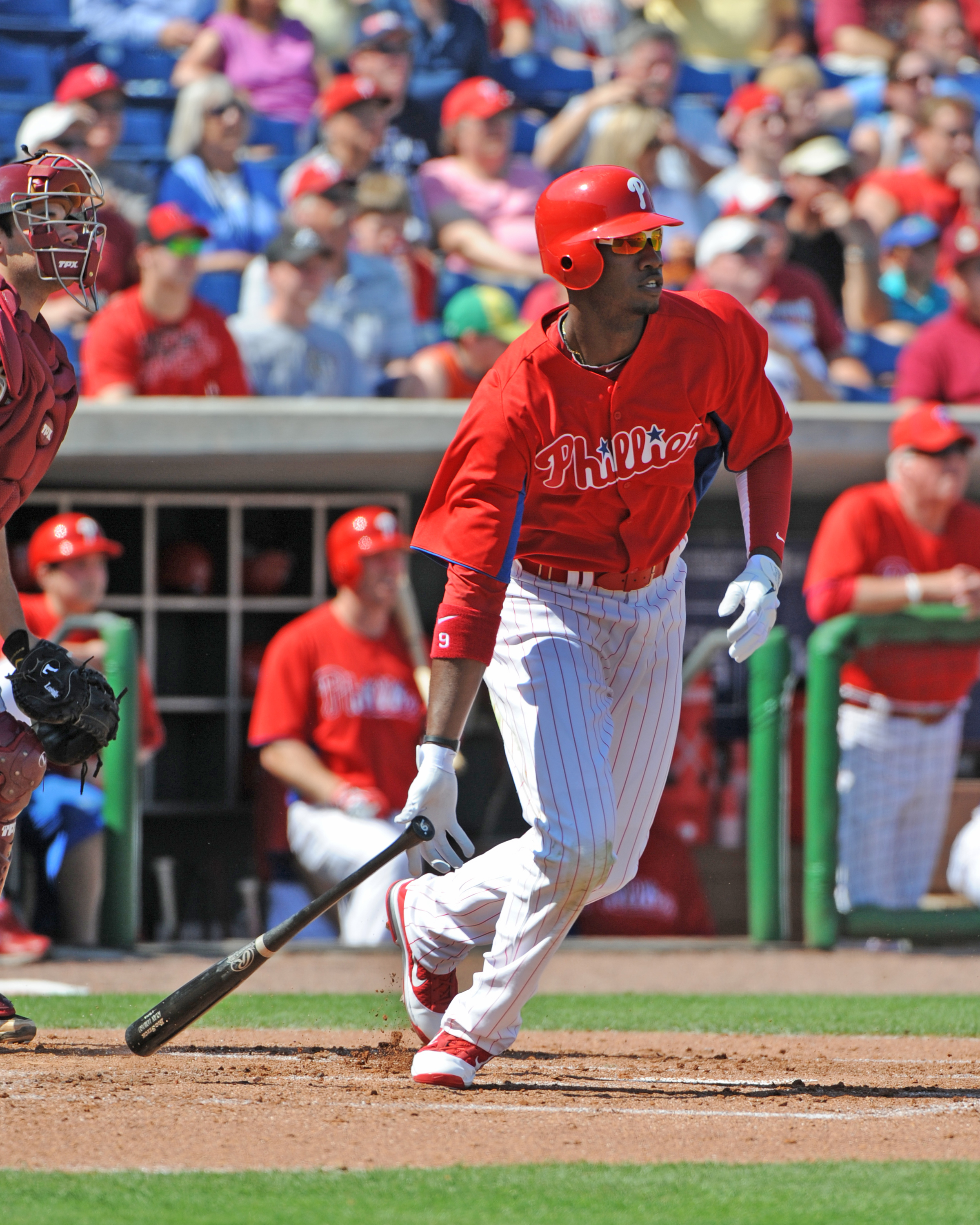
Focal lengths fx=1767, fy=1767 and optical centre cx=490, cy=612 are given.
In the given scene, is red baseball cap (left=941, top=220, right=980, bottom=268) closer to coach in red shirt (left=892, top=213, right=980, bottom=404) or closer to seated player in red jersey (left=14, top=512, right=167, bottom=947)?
coach in red shirt (left=892, top=213, right=980, bottom=404)

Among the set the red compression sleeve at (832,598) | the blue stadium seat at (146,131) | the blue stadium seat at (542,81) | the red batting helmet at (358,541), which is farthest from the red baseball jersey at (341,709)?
the blue stadium seat at (542,81)

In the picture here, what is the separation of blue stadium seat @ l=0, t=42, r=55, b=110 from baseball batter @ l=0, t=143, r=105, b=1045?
5557 mm

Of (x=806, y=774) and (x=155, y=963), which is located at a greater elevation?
(x=806, y=774)

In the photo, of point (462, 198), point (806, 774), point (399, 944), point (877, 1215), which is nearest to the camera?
point (877, 1215)

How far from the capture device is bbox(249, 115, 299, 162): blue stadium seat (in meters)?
9.25

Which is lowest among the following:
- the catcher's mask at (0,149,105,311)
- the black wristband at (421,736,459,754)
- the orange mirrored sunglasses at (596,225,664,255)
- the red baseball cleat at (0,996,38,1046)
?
the red baseball cleat at (0,996,38,1046)

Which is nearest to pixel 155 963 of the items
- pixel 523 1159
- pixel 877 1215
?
pixel 523 1159

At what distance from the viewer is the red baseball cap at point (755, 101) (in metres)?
9.46

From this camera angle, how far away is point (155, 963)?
19.8 feet

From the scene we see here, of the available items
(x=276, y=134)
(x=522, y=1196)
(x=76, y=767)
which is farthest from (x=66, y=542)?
(x=522, y=1196)

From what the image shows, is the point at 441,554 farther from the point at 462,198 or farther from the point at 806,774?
the point at 462,198

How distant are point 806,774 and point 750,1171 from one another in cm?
391

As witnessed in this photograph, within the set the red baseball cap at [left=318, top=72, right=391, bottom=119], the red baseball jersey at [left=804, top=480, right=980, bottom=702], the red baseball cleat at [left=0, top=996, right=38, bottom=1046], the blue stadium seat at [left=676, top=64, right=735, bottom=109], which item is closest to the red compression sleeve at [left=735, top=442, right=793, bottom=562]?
the red baseball cleat at [left=0, top=996, right=38, bottom=1046]

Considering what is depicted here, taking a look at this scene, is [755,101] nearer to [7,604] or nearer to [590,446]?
[590,446]
